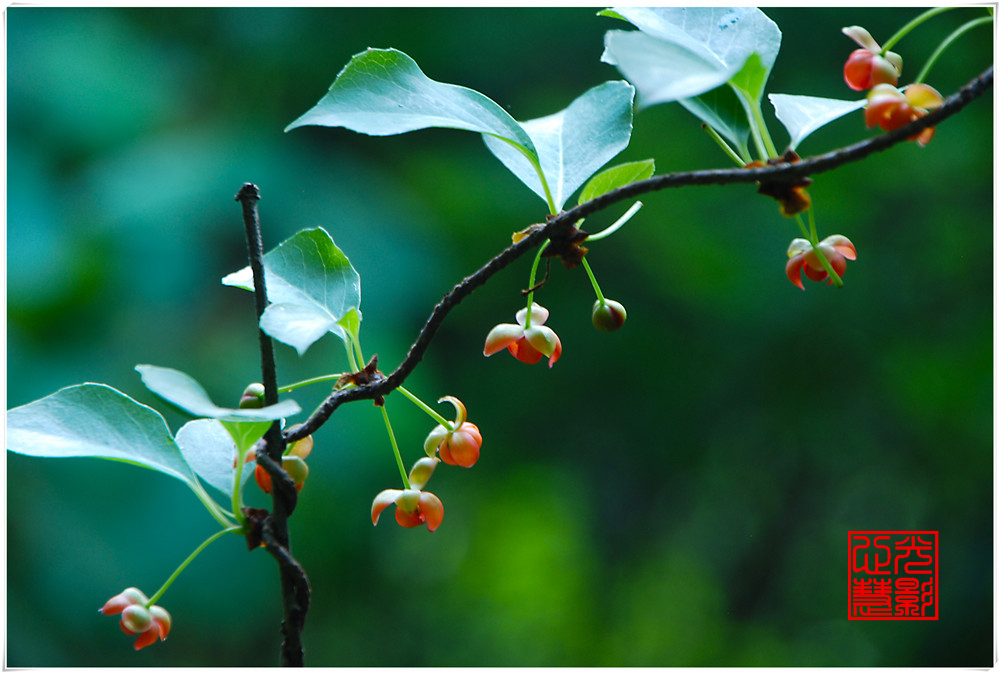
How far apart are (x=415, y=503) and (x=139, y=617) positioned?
113 millimetres

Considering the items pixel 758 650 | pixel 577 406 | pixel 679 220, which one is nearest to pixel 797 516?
pixel 758 650

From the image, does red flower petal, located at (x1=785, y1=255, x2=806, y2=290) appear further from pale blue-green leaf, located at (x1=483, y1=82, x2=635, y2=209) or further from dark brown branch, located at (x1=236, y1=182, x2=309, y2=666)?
dark brown branch, located at (x1=236, y1=182, x2=309, y2=666)

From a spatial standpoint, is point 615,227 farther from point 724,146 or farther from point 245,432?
point 245,432

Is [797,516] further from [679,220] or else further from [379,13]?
[379,13]

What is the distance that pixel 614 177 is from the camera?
0.31 m

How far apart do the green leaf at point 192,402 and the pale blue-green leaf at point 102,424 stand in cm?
4

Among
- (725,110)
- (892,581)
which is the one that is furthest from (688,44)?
(892,581)

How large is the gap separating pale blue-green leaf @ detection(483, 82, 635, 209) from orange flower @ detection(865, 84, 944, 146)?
98 millimetres

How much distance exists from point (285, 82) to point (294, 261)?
157 centimetres

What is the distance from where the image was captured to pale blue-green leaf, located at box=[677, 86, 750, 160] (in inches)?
11.6

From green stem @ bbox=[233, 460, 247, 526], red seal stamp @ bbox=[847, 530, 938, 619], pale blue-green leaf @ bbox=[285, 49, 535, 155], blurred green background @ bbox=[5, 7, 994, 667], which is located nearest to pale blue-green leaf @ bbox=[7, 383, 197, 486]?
green stem @ bbox=[233, 460, 247, 526]

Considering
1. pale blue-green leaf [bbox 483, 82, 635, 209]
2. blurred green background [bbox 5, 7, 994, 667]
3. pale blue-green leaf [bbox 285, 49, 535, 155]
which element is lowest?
blurred green background [bbox 5, 7, 994, 667]

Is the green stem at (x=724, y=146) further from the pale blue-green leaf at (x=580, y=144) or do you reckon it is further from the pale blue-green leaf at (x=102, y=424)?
the pale blue-green leaf at (x=102, y=424)

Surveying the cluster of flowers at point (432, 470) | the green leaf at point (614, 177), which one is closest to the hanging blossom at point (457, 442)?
the cluster of flowers at point (432, 470)
